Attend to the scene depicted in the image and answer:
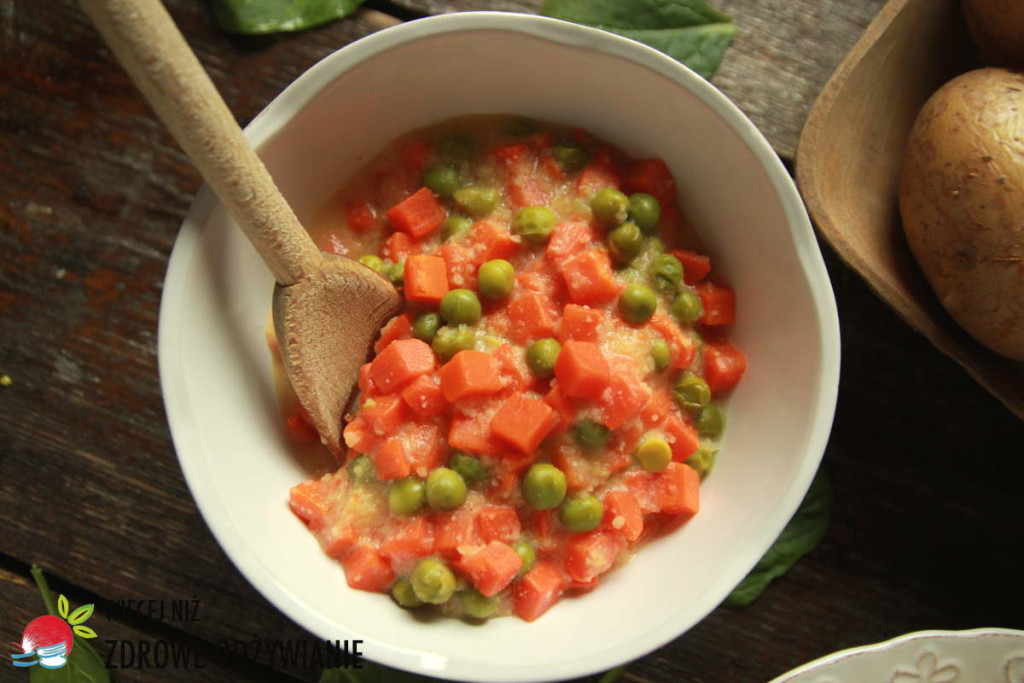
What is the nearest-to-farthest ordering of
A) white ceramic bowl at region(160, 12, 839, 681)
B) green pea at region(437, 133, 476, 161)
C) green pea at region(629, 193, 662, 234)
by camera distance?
white ceramic bowl at region(160, 12, 839, 681)
green pea at region(629, 193, 662, 234)
green pea at region(437, 133, 476, 161)

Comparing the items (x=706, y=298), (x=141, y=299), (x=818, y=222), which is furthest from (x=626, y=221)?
(x=141, y=299)

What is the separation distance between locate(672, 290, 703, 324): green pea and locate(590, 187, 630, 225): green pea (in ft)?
0.86

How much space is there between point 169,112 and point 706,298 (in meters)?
1.46

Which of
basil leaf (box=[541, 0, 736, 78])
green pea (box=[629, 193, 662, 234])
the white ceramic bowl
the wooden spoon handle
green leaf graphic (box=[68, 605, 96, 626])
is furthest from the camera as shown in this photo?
green leaf graphic (box=[68, 605, 96, 626])

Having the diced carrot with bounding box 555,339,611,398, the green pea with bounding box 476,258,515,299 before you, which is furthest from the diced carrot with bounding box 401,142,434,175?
the diced carrot with bounding box 555,339,611,398

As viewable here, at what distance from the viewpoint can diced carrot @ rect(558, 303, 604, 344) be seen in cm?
212

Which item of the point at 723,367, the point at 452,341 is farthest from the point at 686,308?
the point at 452,341

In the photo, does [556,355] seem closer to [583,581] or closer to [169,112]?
[583,581]

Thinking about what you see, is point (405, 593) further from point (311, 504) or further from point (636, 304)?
point (636, 304)

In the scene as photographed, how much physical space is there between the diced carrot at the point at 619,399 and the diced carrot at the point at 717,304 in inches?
15.5

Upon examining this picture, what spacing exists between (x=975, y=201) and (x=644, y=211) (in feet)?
2.97

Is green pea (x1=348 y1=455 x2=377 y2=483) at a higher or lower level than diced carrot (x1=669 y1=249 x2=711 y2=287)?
lower

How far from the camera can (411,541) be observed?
6.83 feet

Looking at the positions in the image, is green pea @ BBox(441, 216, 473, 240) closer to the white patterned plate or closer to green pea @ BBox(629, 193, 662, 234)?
green pea @ BBox(629, 193, 662, 234)
